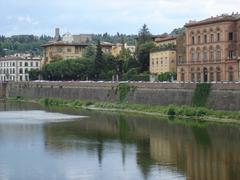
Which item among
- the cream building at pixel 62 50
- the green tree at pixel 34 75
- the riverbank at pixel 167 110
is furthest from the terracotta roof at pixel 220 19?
the cream building at pixel 62 50

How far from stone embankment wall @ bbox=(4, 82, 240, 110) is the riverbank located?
3.30 ft

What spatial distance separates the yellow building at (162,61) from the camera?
263 feet

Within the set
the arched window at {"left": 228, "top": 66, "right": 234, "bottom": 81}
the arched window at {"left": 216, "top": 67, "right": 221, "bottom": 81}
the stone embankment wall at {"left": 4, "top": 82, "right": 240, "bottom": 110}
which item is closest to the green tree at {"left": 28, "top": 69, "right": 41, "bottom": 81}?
the stone embankment wall at {"left": 4, "top": 82, "right": 240, "bottom": 110}

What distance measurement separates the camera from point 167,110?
188 ft

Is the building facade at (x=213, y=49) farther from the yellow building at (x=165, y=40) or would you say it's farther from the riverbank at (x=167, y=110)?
the yellow building at (x=165, y=40)

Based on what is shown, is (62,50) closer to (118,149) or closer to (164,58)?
(164,58)

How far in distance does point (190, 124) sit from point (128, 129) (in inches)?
190

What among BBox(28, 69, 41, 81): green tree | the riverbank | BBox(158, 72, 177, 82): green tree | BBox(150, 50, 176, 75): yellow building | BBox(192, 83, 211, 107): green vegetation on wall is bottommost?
the riverbank

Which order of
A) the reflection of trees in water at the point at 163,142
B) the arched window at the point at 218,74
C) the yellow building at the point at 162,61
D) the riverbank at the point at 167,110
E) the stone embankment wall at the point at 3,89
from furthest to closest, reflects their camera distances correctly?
the stone embankment wall at the point at 3,89 < the yellow building at the point at 162,61 < the arched window at the point at 218,74 < the riverbank at the point at 167,110 < the reflection of trees in water at the point at 163,142

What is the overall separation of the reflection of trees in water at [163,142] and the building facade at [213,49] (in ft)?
50.7

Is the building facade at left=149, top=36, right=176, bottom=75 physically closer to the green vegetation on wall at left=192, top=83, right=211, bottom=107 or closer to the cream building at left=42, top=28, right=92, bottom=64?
the green vegetation on wall at left=192, top=83, right=211, bottom=107

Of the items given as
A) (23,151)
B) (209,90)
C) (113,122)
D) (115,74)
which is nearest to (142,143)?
(23,151)

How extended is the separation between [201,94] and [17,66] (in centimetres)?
7427

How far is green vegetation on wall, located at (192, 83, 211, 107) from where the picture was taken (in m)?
55.8
